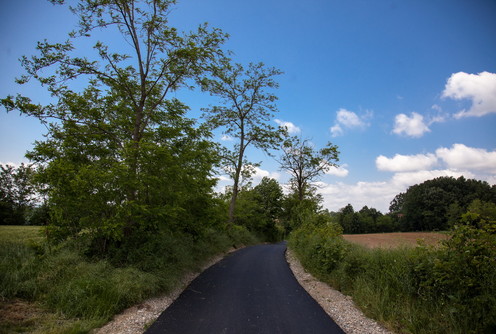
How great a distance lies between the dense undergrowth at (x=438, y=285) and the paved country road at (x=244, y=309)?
4.44ft

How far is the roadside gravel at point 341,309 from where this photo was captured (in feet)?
17.4

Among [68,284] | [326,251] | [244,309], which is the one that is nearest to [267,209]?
[326,251]

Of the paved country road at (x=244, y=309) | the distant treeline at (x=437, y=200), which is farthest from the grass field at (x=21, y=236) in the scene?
the distant treeline at (x=437, y=200)

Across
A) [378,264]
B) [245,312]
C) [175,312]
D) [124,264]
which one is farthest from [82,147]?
[378,264]

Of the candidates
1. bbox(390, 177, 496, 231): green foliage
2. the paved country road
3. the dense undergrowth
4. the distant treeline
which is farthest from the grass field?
bbox(390, 177, 496, 231): green foliage

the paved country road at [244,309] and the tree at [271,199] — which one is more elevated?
the tree at [271,199]

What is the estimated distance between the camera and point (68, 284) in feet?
19.4

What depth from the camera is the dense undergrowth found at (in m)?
4.30

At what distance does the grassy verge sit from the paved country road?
3.40ft

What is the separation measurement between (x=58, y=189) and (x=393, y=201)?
10876cm

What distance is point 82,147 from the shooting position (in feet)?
Result: 29.1

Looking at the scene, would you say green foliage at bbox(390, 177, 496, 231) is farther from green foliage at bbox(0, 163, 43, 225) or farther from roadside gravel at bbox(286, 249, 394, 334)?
green foliage at bbox(0, 163, 43, 225)

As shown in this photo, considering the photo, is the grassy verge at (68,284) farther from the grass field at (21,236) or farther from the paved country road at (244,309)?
the paved country road at (244,309)

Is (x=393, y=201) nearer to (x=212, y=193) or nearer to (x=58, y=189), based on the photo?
(x=212, y=193)
